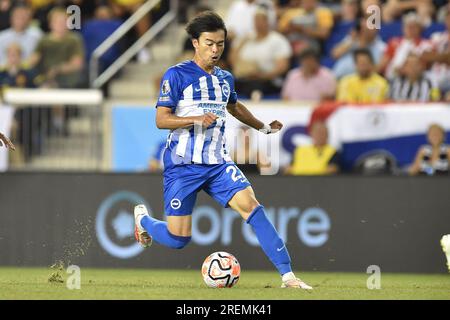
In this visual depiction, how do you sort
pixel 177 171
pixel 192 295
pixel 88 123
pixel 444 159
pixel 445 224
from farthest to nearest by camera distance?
pixel 88 123 < pixel 444 159 < pixel 445 224 < pixel 177 171 < pixel 192 295

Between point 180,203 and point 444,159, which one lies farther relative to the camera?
point 444,159

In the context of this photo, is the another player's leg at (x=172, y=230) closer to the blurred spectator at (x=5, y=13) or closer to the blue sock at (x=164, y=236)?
the blue sock at (x=164, y=236)

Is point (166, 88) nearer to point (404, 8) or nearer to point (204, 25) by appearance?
point (204, 25)

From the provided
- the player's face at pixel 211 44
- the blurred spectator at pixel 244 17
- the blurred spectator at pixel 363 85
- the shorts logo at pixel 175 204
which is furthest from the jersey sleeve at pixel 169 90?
the blurred spectator at pixel 244 17

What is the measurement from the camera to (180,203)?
10.1 metres

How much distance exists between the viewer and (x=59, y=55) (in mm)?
17297

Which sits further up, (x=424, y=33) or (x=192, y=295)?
(x=424, y=33)

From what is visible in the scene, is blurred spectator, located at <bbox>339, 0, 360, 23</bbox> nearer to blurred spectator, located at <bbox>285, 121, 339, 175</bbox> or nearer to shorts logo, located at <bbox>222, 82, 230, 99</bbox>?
blurred spectator, located at <bbox>285, 121, 339, 175</bbox>

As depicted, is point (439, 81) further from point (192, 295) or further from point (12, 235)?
point (192, 295)

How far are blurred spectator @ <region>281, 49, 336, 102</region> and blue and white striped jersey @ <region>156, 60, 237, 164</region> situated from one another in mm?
6289

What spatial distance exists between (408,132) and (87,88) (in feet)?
15.2

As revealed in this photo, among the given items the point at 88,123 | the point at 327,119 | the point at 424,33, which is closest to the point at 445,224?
the point at 327,119

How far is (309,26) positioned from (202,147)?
764 cm

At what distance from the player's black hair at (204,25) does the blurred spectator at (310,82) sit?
257 inches
